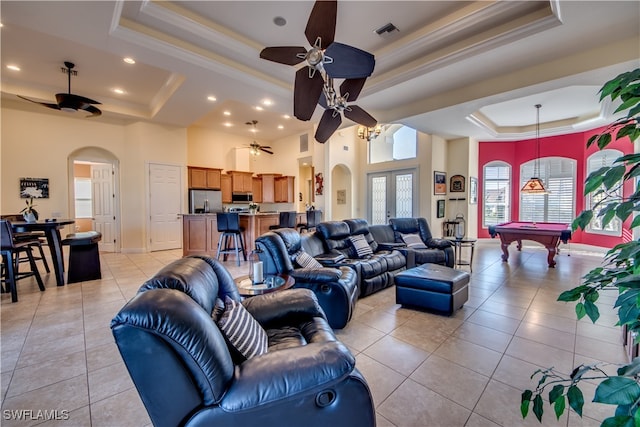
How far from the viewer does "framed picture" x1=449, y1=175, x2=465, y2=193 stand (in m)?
7.65

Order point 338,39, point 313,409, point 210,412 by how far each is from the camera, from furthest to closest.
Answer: point 338,39 → point 313,409 → point 210,412

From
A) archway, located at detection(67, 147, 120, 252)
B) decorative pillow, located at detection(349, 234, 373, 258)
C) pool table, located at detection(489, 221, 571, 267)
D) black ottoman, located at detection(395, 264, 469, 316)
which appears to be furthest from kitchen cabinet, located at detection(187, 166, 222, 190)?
pool table, located at detection(489, 221, 571, 267)

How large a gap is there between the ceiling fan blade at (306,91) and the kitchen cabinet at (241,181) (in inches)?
257

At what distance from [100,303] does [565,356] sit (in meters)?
5.06

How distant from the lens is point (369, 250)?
179 inches

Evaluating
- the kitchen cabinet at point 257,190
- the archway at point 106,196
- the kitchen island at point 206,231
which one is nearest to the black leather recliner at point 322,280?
the kitchen island at point 206,231

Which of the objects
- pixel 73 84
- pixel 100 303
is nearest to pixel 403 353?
pixel 100 303

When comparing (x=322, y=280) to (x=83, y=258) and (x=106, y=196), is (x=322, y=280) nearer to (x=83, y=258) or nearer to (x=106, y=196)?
(x=83, y=258)

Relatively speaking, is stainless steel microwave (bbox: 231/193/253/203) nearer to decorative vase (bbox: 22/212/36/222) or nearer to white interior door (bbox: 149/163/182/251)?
white interior door (bbox: 149/163/182/251)

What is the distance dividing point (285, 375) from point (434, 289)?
250 cm

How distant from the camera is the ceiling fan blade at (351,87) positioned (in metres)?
3.08

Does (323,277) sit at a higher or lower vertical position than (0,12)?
lower

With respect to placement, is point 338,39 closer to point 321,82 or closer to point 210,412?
point 321,82

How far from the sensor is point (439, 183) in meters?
7.58
